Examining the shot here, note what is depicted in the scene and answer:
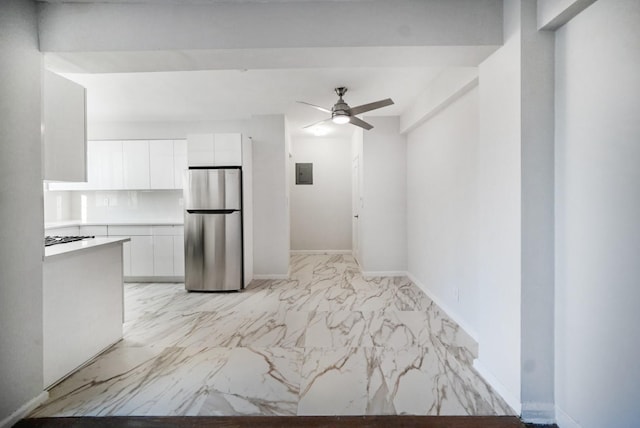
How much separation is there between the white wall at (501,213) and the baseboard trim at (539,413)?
2.1 inches

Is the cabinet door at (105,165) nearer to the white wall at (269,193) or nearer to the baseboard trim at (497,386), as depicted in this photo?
the white wall at (269,193)

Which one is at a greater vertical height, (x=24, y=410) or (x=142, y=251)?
(x=142, y=251)

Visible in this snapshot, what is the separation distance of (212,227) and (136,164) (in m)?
1.78

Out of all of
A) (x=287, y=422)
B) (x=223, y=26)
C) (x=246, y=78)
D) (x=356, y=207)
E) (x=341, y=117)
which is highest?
(x=246, y=78)

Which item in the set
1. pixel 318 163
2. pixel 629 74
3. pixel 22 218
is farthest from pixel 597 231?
pixel 318 163

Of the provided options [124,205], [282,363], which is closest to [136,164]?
[124,205]

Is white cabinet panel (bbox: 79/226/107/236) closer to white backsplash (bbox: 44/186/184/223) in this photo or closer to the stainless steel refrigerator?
white backsplash (bbox: 44/186/184/223)

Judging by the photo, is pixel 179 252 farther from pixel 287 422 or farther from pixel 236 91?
pixel 287 422

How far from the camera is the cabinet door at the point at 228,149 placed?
4332mm

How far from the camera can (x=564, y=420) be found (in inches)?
67.9

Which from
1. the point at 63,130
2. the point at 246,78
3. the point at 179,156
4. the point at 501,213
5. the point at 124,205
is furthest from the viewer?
the point at 124,205

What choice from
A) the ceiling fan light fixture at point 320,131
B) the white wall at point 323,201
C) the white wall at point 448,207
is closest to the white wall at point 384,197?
the white wall at point 448,207

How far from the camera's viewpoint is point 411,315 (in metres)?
3.37

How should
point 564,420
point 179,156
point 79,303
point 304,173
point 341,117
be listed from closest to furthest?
point 564,420, point 79,303, point 341,117, point 179,156, point 304,173
